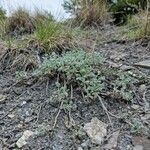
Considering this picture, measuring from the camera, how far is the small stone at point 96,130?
3175 millimetres

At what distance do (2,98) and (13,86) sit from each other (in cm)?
23

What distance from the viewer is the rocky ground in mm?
3146

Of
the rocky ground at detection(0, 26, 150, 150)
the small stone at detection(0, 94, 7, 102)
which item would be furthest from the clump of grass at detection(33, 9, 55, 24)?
the small stone at detection(0, 94, 7, 102)

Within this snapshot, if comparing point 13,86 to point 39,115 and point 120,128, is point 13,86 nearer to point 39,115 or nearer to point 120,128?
point 39,115

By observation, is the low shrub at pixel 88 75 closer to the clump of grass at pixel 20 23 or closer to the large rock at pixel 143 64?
the large rock at pixel 143 64

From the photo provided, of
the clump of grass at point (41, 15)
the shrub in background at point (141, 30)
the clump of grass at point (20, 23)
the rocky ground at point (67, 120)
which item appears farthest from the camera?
the clump of grass at point (20, 23)

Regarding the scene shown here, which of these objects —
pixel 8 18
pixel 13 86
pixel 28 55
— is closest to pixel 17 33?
pixel 8 18

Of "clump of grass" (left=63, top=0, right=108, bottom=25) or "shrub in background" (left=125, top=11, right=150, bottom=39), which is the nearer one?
"shrub in background" (left=125, top=11, right=150, bottom=39)

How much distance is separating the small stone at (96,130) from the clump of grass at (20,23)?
3.36 m

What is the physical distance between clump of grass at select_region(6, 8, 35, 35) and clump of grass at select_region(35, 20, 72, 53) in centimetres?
164

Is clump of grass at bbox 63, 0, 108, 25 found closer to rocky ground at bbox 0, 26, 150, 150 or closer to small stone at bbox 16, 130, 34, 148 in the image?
rocky ground at bbox 0, 26, 150, 150

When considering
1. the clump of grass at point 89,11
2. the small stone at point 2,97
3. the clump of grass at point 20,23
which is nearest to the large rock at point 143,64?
the small stone at point 2,97

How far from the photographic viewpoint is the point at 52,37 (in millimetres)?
4707

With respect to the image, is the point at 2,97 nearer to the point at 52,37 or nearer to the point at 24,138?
the point at 24,138
